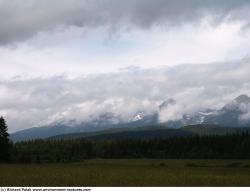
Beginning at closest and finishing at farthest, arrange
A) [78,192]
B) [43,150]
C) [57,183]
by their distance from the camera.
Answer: [78,192] → [57,183] → [43,150]

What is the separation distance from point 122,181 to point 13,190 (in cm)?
1308

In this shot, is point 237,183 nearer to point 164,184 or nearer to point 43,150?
point 164,184

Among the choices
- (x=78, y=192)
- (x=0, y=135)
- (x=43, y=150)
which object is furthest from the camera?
(x=43, y=150)

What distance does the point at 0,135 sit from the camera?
115000mm

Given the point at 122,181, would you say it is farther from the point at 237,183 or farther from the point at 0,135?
the point at 0,135

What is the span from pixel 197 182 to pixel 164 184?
444cm

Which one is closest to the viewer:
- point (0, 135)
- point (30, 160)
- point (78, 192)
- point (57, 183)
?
point (78, 192)

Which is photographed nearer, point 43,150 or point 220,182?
point 220,182

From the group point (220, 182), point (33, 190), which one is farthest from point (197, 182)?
point (33, 190)

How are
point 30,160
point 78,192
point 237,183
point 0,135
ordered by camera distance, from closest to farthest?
1. point 78,192
2. point 237,183
3. point 0,135
4. point 30,160

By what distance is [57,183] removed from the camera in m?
42.3

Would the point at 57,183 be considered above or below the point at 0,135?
below

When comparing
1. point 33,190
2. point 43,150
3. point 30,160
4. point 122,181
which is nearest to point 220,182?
point 122,181

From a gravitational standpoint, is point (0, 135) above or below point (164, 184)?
above
